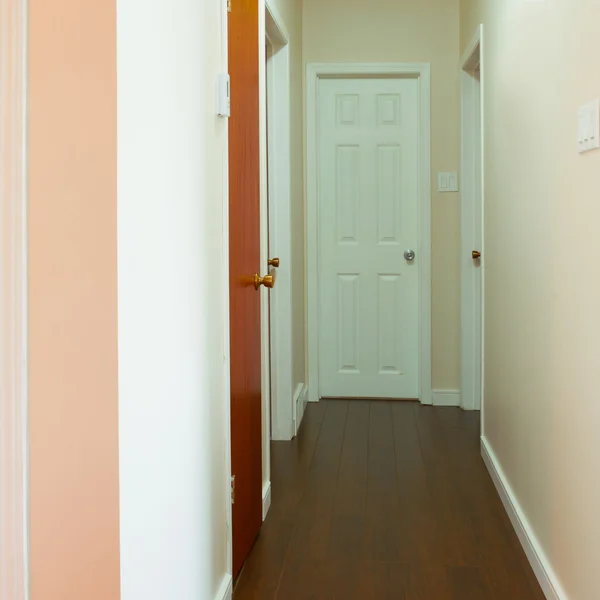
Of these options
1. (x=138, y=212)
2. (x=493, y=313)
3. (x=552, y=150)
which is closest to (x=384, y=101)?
(x=493, y=313)

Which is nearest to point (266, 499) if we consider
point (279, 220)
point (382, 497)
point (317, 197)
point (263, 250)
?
point (382, 497)

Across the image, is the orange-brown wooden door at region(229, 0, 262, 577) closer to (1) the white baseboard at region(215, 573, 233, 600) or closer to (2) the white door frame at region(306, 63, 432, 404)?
(1) the white baseboard at region(215, 573, 233, 600)

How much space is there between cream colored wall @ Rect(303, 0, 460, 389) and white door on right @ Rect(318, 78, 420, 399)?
138mm

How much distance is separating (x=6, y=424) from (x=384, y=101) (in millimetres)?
4126

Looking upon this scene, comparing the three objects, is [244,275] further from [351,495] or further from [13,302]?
[13,302]

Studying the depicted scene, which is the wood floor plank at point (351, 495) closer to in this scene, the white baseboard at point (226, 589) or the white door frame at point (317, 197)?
the white baseboard at point (226, 589)

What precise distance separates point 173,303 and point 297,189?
2.77m

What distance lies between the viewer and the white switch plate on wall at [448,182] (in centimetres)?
464

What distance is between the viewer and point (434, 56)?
15.3ft

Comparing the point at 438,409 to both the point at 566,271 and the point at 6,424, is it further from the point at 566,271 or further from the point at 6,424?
the point at 6,424

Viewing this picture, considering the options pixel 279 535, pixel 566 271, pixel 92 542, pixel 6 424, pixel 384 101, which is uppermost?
pixel 384 101

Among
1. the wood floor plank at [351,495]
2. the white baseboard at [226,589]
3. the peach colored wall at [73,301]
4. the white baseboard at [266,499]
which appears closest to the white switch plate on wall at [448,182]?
the wood floor plank at [351,495]

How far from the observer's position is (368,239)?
4.80m

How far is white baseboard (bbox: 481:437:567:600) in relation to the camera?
2223mm
